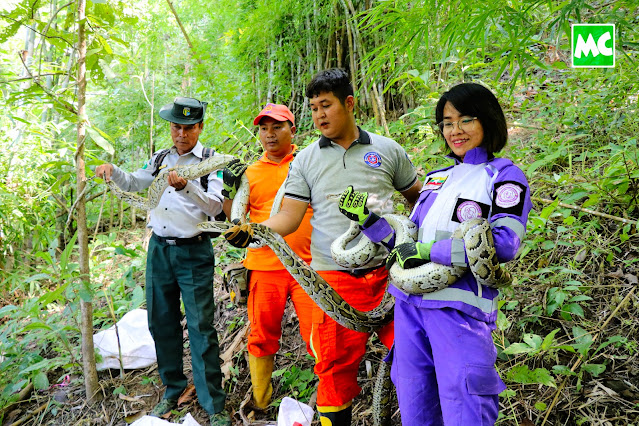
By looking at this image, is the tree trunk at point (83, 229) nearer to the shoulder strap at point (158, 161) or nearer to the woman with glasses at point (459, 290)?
the shoulder strap at point (158, 161)

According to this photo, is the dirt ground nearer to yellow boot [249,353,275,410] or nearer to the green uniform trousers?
yellow boot [249,353,275,410]

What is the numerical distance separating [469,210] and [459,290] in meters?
0.38

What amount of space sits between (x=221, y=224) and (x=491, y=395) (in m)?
1.83

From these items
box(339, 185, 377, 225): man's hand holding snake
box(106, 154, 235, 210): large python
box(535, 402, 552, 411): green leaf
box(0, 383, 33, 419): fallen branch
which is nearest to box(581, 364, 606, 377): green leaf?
box(535, 402, 552, 411): green leaf

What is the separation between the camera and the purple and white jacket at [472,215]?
175cm

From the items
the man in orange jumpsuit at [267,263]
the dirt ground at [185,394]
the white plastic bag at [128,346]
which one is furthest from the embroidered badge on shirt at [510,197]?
Answer: the white plastic bag at [128,346]

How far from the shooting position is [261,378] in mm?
3383

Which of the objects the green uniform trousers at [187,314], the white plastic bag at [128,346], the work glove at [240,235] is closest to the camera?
the work glove at [240,235]

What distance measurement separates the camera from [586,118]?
4703 mm

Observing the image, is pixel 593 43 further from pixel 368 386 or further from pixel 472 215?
pixel 368 386

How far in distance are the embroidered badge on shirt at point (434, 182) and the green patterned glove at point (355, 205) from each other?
36 centimetres

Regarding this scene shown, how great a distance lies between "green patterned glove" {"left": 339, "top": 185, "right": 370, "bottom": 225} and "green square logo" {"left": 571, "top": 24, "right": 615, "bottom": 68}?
5.77 feet

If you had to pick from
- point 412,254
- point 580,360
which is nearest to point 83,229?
point 412,254

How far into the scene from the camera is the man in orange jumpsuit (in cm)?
326
